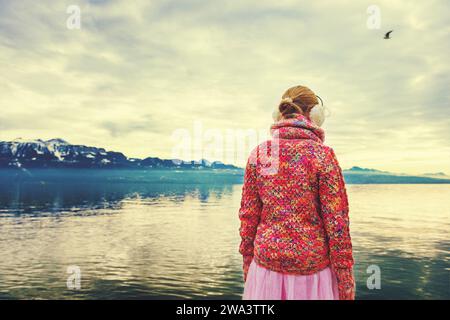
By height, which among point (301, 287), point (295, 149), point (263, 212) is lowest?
point (301, 287)

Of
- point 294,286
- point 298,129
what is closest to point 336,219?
point 294,286

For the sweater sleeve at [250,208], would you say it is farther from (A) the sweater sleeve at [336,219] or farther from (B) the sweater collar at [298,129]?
(A) the sweater sleeve at [336,219]

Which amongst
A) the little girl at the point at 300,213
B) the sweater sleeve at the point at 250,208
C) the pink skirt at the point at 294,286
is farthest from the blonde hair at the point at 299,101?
the pink skirt at the point at 294,286

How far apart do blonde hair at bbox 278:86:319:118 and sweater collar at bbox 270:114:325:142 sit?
0.14 meters

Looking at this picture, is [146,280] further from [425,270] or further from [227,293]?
[425,270]

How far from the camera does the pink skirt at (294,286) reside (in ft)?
14.3

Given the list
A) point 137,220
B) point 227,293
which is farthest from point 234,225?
point 227,293

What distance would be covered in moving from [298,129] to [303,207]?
84 centimetres

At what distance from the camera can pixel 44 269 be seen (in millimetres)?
35188

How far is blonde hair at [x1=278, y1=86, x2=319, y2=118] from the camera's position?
180 inches

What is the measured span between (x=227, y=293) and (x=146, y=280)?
766cm

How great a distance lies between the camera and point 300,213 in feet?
14.1

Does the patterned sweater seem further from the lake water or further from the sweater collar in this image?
the lake water

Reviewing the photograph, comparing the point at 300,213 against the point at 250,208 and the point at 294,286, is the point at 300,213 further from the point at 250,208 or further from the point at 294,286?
the point at 294,286
